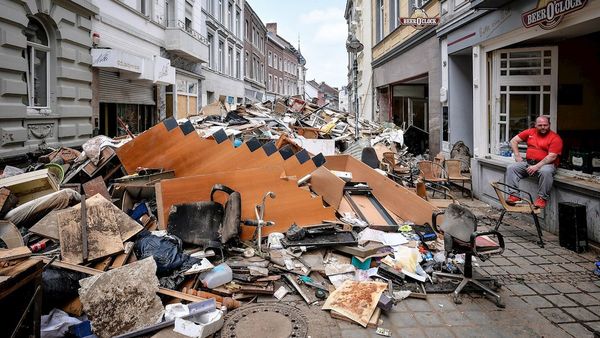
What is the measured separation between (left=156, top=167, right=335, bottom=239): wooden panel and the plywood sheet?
1455 millimetres

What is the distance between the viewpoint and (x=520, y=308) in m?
3.97

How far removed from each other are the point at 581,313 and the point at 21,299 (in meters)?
4.79

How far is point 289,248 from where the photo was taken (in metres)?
4.88

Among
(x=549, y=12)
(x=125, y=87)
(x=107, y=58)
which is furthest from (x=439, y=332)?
(x=125, y=87)

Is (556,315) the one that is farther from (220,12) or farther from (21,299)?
(220,12)

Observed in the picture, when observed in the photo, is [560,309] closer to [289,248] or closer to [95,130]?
[289,248]

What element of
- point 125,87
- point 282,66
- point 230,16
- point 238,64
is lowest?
point 125,87

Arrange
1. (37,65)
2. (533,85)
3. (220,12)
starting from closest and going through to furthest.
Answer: (533,85)
(37,65)
(220,12)

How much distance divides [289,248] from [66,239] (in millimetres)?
2420

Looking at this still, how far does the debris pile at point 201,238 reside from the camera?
11.6ft

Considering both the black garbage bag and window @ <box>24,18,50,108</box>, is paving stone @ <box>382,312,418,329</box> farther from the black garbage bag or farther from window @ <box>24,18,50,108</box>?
window @ <box>24,18,50,108</box>

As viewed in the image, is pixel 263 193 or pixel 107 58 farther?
pixel 107 58

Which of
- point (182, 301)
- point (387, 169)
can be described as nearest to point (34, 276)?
point (182, 301)

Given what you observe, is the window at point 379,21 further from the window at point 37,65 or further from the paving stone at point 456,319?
the paving stone at point 456,319
